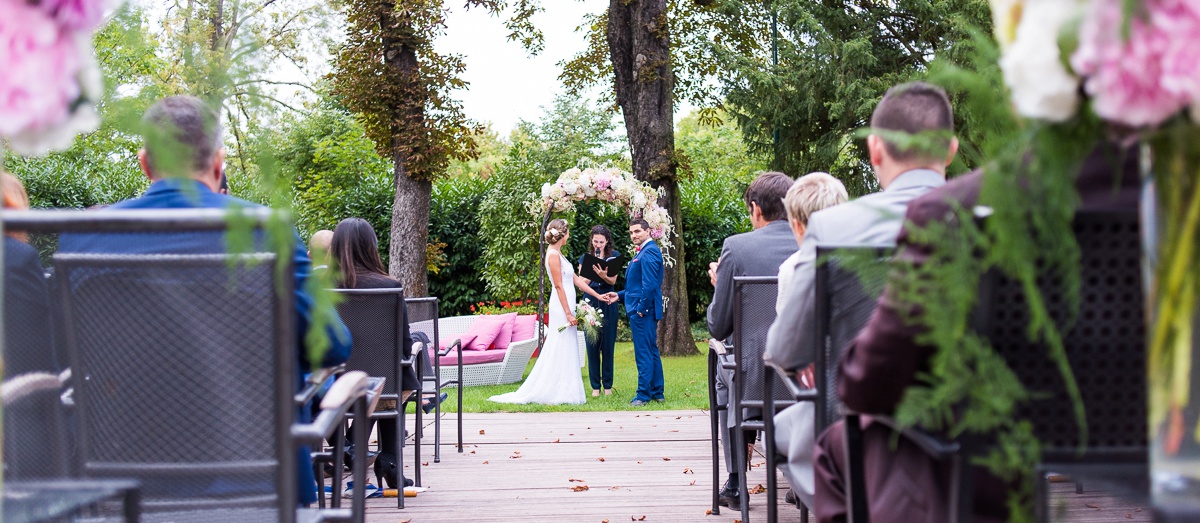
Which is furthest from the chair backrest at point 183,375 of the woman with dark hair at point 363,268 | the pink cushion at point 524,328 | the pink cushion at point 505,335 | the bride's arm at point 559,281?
the pink cushion at point 524,328

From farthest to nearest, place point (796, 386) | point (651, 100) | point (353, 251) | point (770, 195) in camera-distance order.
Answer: point (651, 100)
point (353, 251)
point (770, 195)
point (796, 386)

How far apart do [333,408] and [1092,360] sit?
1583 millimetres

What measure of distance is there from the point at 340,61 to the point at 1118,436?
1316 centimetres

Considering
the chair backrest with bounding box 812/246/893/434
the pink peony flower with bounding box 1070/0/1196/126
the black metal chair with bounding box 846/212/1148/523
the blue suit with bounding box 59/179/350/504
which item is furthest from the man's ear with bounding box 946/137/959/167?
the blue suit with bounding box 59/179/350/504

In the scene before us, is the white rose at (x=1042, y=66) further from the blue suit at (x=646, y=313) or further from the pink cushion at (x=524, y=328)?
the pink cushion at (x=524, y=328)

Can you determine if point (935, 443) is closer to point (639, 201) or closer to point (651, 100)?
point (639, 201)

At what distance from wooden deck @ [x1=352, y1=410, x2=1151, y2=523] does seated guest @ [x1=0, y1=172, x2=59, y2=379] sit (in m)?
3.25

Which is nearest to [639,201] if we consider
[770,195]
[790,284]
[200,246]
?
[770,195]

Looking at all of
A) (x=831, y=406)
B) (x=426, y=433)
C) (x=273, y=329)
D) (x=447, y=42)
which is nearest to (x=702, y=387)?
(x=426, y=433)

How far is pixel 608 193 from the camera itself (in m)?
11.1

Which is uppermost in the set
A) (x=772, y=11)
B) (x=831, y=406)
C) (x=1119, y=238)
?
(x=772, y=11)

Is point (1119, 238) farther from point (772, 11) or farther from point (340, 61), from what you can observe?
point (772, 11)

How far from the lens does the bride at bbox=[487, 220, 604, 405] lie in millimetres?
10102

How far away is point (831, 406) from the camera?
8.86ft
